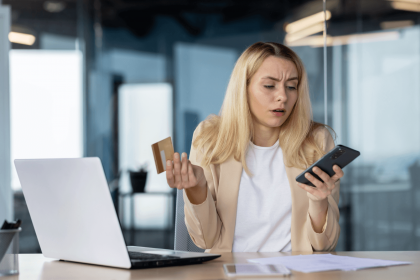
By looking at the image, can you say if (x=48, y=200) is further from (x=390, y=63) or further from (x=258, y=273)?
(x=390, y=63)

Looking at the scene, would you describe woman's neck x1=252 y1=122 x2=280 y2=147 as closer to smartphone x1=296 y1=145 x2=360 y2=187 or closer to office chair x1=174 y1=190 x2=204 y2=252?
office chair x1=174 y1=190 x2=204 y2=252

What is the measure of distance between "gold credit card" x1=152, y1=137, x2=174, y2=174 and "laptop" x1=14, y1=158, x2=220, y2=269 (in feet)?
0.79

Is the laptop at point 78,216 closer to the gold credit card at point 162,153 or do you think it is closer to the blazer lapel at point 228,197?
the gold credit card at point 162,153

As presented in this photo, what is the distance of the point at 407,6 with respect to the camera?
363cm

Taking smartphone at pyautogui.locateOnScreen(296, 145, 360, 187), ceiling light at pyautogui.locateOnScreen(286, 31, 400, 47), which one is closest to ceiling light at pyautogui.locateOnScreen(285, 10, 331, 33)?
ceiling light at pyautogui.locateOnScreen(286, 31, 400, 47)

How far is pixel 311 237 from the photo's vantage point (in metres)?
1.50

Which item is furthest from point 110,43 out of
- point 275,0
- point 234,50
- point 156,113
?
point 275,0

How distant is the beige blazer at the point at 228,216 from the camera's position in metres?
1.50

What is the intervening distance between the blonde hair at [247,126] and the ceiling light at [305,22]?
2.17m

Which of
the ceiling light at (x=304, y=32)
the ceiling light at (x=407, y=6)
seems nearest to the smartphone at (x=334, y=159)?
the ceiling light at (x=304, y=32)

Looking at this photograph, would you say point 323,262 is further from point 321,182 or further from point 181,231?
point 181,231

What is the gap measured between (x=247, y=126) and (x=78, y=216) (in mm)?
921

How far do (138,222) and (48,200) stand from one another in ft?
9.46

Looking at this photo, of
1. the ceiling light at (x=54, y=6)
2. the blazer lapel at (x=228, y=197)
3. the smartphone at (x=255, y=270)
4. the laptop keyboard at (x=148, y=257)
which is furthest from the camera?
the ceiling light at (x=54, y=6)
